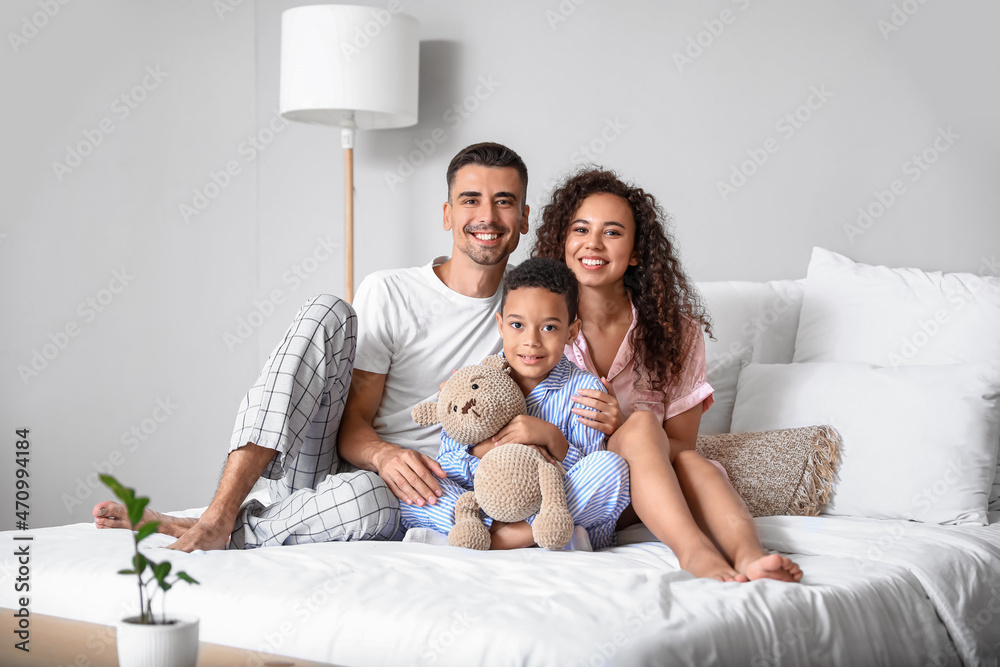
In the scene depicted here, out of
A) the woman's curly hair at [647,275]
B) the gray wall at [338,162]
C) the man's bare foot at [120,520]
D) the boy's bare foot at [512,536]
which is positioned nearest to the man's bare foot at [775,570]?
the boy's bare foot at [512,536]

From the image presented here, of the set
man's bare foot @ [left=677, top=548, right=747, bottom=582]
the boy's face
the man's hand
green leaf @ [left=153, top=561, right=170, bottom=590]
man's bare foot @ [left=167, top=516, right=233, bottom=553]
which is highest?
the boy's face

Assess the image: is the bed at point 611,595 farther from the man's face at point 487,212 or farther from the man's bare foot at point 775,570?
the man's face at point 487,212

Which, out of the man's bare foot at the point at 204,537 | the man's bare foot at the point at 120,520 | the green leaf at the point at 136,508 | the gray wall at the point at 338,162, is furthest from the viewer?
the gray wall at the point at 338,162

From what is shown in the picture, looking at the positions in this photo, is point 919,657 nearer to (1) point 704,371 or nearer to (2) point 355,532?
(1) point 704,371

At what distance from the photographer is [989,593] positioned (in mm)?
1423

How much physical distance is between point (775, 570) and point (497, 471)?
443 millimetres

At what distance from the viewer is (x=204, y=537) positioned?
1.44m

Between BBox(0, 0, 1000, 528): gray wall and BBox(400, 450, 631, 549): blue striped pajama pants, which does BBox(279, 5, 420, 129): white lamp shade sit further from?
BBox(400, 450, 631, 549): blue striped pajama pants

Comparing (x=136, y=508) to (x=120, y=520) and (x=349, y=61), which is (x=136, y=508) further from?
(x=349, y=61)

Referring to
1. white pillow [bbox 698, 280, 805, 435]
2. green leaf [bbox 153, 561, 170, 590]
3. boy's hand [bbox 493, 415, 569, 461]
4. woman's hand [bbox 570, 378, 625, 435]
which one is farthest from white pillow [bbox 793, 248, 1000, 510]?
green leaf [bbox 153, 561, 170, 590]

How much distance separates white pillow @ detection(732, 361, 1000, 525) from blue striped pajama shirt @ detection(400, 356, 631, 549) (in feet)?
1.65

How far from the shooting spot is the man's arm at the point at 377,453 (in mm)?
1576

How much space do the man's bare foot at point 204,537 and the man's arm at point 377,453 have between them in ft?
0.94

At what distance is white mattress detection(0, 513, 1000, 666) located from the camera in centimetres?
101
